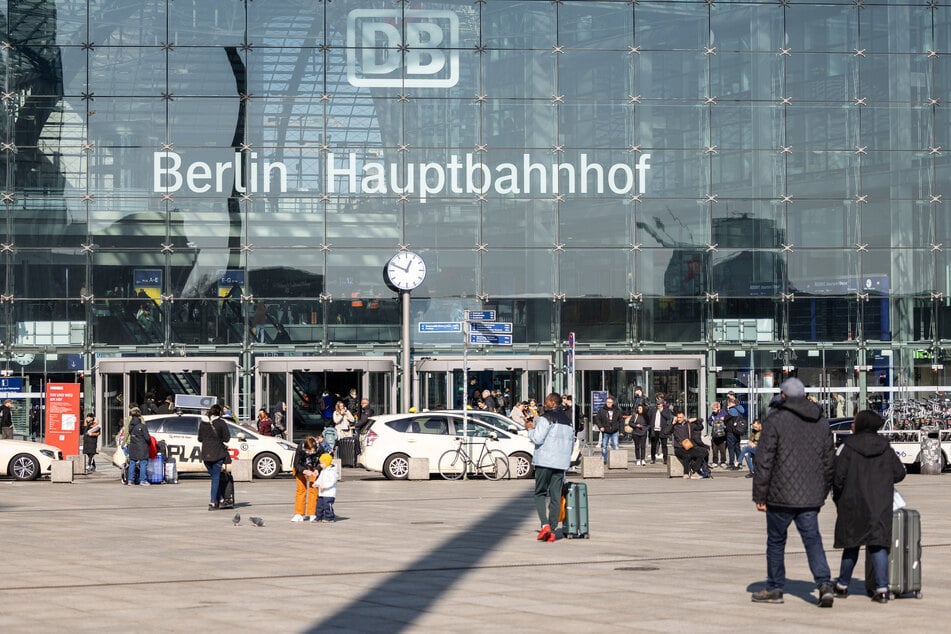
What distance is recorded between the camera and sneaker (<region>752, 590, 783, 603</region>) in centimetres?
1184

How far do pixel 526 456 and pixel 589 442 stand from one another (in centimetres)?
1004

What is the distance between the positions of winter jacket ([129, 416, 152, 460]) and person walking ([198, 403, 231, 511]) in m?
5.73

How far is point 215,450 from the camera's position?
23.1m

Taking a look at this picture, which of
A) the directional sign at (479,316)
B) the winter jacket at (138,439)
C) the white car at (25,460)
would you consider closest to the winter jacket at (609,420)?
the directional sign at (479,316)

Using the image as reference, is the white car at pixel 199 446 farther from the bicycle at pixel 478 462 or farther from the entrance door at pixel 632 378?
the entrance door at pixel 632 378

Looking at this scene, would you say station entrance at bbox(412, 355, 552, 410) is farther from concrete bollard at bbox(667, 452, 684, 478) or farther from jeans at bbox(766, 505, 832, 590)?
jeans at bbox(766, 505, 832, 590)

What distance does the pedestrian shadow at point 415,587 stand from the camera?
10.9m

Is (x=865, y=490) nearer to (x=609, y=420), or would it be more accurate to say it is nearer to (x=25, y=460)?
(x=25, y=460)

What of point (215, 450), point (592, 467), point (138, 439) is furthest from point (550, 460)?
point (592, 467)

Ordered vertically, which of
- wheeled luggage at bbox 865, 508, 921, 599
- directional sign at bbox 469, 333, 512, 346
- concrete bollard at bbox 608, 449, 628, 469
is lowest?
concrete bollard at bbox 608, 449, 628, 469

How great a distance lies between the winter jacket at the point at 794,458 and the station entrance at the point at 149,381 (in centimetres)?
2999

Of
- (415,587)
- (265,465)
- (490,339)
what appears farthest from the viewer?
(490,339)

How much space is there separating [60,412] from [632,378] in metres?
15.0

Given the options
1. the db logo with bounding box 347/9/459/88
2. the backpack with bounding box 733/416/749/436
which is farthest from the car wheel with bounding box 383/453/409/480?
the db logo with bounding box 347/9/459/88
